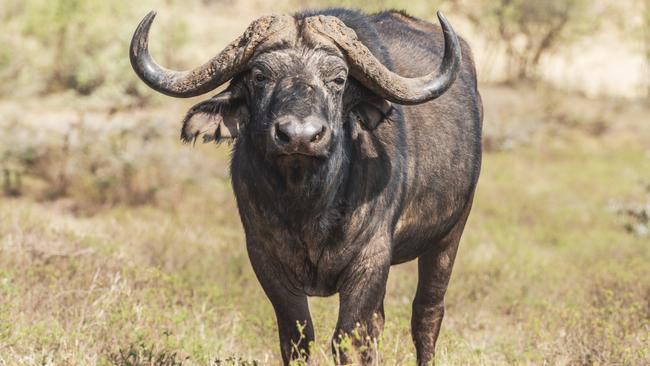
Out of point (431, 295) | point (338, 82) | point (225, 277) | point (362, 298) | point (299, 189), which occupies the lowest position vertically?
point (225, 277)

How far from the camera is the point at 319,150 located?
3.60m

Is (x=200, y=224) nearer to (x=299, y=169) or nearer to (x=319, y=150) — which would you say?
(x=299, y=169)

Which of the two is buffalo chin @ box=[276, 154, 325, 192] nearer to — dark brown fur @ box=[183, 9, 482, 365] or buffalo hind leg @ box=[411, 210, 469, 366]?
dark brown fur @ box=[183, 9, 482, 365]

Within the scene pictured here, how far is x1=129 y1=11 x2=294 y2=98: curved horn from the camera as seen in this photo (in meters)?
4.02

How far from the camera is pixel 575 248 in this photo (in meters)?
9.90

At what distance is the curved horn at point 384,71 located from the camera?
402 centimetres

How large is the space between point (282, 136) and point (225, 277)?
358 cm

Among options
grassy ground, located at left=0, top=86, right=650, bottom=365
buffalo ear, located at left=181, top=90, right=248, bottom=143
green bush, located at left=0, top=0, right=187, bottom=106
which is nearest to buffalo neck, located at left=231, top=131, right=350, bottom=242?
buffalo ear, located at left=181, top=90, right=248, bottom=143

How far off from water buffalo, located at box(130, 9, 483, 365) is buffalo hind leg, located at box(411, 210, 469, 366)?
0.87 metres

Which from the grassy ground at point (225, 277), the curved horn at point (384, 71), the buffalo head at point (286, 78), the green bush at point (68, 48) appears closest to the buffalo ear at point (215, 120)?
the buffalo head at point (286, 78)

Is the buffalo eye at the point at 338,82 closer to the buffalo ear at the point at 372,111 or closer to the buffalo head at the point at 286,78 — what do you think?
the buffalo head at the point at 286,78

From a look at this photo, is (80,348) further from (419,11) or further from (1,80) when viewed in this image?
(419,11)

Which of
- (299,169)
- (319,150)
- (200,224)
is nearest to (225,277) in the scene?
(200,224)

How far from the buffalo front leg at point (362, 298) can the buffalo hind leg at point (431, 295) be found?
1.11 metres
